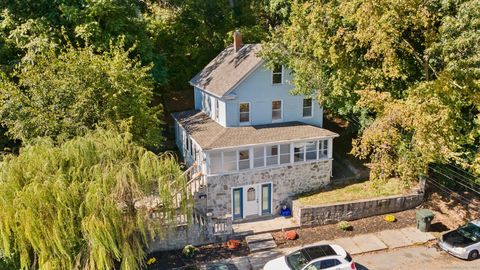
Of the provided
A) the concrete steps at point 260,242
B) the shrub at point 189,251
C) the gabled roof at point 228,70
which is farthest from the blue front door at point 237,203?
the gabled roof at point 228,70

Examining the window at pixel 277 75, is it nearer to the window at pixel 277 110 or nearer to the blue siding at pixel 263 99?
the blue siding at pixel 263 99

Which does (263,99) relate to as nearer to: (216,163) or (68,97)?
(216,163)

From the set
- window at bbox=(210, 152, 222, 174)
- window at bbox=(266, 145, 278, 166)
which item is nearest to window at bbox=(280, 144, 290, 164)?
window at bbox=(266, 145, 278, 166)

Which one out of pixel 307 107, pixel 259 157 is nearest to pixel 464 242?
pixel 259 157

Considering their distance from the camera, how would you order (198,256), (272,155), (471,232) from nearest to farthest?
(471,232)
(198,256)
(272,155)

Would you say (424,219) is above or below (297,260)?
above

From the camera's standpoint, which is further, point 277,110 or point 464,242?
point 277,110

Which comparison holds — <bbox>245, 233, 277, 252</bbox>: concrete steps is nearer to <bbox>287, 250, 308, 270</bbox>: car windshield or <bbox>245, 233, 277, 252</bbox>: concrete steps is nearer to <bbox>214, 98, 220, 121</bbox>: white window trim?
<bbox>287, 250, 308, 270</bbox>: car windshield

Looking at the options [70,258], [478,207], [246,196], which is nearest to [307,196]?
[246,196]

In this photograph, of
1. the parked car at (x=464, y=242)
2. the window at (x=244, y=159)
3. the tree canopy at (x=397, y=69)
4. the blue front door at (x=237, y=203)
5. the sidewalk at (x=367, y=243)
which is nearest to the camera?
the tree canopy at (x=397, y=69)
